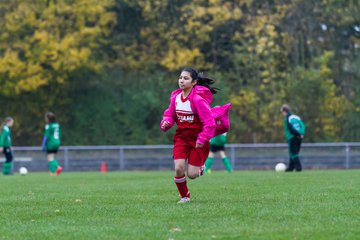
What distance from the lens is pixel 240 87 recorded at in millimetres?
41438

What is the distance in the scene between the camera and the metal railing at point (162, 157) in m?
34.8

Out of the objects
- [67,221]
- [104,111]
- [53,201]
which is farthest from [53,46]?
[67,221]

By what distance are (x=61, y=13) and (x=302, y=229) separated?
32.6 m

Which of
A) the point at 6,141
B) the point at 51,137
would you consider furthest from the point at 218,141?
the point at 6,141

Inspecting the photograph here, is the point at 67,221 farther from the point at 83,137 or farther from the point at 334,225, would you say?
the point at 83,137

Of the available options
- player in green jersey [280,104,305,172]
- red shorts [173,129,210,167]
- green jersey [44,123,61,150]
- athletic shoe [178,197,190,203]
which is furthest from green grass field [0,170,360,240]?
green jersey [44,123,61,150]

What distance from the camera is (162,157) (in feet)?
118

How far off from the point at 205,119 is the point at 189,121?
418 mm

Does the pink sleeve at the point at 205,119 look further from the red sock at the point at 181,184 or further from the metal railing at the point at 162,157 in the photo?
the metal railing at the point at 162,157

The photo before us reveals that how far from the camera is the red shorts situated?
1200 centimetres

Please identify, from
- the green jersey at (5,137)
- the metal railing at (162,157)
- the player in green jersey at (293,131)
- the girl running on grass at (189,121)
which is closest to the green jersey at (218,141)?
the player in green jersey at (293,131)

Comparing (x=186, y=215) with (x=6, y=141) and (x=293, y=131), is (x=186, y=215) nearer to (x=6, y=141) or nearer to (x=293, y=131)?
(x=293, y=131)

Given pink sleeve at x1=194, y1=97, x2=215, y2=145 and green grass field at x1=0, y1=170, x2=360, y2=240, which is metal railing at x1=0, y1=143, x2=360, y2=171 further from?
pink sleeve at x1=194, y1=97, x2=215, y2=145

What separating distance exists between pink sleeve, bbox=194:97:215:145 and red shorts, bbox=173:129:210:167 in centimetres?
26
